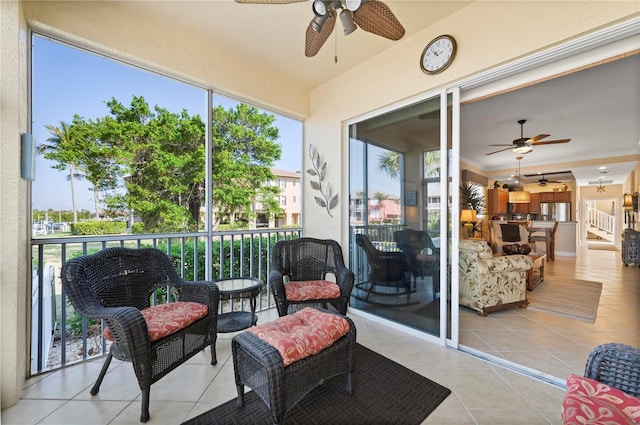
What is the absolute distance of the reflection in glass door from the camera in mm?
2496

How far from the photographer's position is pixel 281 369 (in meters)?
1.32

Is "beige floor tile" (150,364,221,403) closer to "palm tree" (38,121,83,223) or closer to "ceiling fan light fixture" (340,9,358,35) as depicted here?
"palm tree" (38,121,83,223)

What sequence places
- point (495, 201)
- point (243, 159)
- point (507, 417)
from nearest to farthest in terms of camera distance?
point (507, 417), point (243, 159), point (495, 201)

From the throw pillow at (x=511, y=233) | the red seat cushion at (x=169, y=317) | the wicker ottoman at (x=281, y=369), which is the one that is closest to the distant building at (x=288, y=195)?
the red seat cushion at (x=169, y=317)

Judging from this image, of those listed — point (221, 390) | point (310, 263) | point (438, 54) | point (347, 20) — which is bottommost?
point (221, 390)

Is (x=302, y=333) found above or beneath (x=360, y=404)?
above

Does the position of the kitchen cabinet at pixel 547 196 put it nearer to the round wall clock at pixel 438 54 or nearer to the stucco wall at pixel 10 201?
the round wall clock at pixel 438 54

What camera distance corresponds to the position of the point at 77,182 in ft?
7.32

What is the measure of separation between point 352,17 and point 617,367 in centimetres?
230

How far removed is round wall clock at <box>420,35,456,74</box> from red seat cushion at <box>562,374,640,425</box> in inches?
92.2

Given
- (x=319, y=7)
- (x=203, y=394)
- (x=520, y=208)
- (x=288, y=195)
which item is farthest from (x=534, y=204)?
(x=203, y=394)

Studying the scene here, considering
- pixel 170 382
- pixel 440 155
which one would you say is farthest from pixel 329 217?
pixel 170 382

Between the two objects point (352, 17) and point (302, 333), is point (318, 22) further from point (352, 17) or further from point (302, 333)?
point (302, 333)

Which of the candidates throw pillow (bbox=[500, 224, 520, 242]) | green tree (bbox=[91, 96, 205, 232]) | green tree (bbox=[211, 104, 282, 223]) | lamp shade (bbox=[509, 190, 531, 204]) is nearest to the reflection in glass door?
green tree (bbox=[211, 104, 282, 223])
